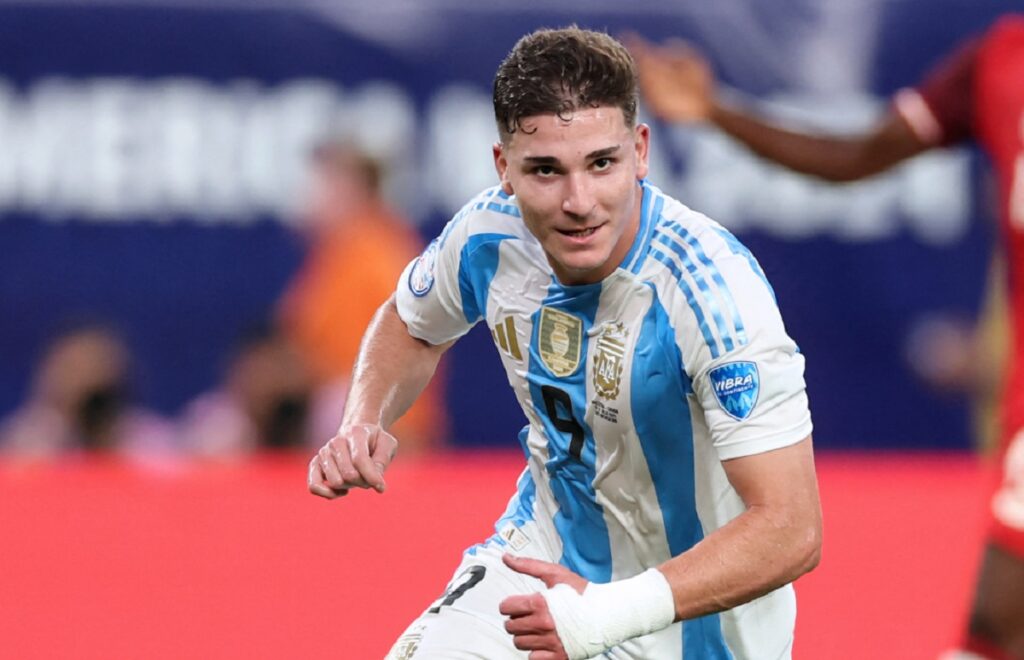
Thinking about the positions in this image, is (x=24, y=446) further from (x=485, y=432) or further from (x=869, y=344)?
(x=869, y=344)

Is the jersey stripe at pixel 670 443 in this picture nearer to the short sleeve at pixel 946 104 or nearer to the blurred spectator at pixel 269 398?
the short sleeve at pixel 946 104

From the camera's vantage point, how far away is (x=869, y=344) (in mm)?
9625

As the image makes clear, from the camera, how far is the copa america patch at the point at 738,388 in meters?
3.49

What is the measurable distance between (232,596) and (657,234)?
112 inches

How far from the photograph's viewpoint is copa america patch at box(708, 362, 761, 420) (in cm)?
349

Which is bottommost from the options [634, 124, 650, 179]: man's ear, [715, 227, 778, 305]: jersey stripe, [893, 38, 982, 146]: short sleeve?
[715, 227, 778, 305]: jersey stripe

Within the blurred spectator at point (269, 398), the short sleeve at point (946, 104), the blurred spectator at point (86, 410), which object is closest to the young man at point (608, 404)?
the short sleeve at point (946, 104)

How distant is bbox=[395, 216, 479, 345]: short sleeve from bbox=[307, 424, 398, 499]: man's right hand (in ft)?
1.69

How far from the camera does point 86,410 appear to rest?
8.38 metres

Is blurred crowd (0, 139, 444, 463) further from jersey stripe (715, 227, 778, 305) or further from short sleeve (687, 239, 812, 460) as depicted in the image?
short sleeve (687, 239, 812, 460)

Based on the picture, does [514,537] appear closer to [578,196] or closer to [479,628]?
[479,628]

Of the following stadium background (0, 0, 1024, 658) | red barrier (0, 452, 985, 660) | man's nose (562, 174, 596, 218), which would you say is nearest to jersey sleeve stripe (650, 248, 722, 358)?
man's nose (562, 174, 596, 218)

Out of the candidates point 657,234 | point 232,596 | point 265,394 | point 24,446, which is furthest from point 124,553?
point 657,234

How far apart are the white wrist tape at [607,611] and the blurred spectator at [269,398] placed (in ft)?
17.1
